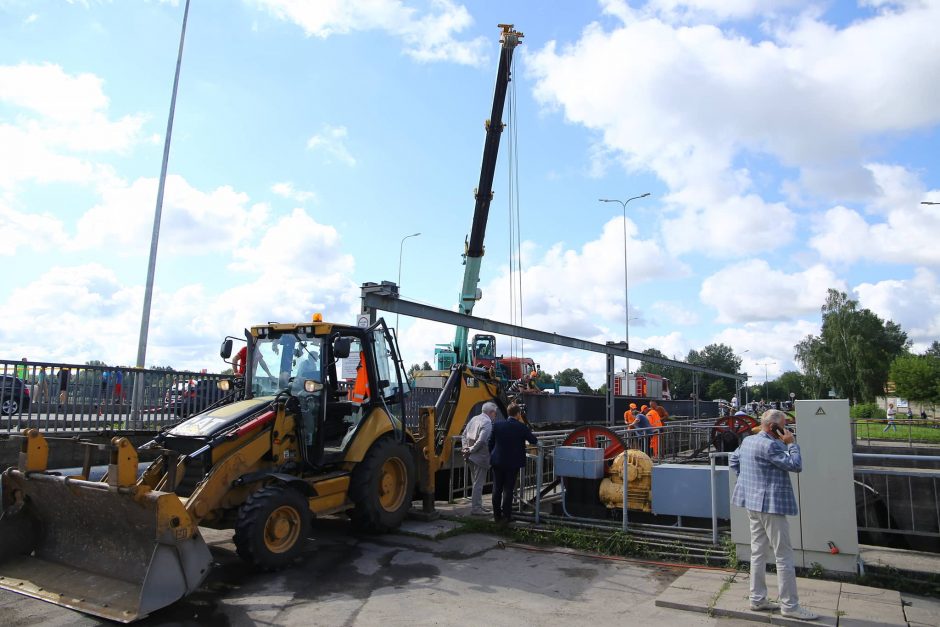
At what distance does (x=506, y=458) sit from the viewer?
884 cm

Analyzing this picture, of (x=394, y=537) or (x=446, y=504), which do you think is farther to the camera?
(x=446, y=504)

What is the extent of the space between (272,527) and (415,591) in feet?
5.39

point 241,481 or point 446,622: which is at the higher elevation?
point 241,481

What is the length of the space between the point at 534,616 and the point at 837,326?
8082 cm

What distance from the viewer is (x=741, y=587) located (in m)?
6.11

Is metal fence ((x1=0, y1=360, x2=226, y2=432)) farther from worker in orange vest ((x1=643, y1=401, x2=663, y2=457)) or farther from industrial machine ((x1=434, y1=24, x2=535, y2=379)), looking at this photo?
worker in orange vest ((x1=643, y1=401, x2=663, y2=457))

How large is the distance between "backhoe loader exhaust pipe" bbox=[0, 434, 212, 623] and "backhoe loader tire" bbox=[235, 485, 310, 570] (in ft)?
2.16

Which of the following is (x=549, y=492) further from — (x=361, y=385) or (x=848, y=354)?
(x=848, y=354)

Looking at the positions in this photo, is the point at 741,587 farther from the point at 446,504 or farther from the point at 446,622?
the point at 446,504

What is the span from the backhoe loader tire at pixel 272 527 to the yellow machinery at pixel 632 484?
169 inches

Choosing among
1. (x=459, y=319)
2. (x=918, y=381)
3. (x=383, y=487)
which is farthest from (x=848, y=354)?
(x=383, y=487)

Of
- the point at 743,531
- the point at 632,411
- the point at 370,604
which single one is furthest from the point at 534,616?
the point at 632,411

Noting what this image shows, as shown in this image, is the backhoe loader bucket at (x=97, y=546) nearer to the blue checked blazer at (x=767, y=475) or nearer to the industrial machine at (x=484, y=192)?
the blue checked blazer at (x=767, y=475)

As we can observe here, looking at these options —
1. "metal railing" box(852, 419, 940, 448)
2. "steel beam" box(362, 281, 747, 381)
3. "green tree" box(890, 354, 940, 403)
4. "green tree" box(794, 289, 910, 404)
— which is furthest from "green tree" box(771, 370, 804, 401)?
"steel beam" box(362, 281, 747, 381)
